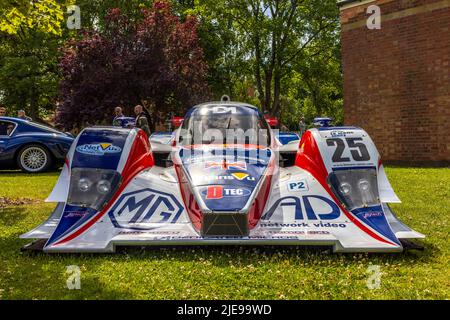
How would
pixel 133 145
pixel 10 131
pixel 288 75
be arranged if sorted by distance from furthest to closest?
1. pixel 288 75
2. pixel 10 131
3. pixel 133 145

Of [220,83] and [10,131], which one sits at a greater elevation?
[220,83]

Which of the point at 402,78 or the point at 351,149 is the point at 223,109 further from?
the point at 402,78

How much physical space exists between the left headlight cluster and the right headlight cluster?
224 centimetres

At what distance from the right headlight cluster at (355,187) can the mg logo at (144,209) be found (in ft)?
5.21

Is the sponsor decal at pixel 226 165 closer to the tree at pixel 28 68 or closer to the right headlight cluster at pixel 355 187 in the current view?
the right headlight cluster at pixel 355 187

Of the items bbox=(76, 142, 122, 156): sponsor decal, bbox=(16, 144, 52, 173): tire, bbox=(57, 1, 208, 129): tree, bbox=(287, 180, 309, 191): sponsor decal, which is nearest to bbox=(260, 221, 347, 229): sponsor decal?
bbox=(287, 180, 309, 191): sponsor decal

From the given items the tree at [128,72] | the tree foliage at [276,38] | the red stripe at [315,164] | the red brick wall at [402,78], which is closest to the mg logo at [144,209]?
the red stripe at [315,164]

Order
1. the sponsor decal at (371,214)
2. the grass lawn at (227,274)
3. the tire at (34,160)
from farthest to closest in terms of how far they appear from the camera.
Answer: the tire at (34,160), the sponsor decal at (371,214), the grass lawn at (227,274)

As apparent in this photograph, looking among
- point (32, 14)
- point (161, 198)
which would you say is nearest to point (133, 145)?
point (161, 198)

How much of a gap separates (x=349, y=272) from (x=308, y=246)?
72 cm

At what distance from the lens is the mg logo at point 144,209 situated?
4.47 meters

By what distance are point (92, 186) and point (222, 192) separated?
139cm
